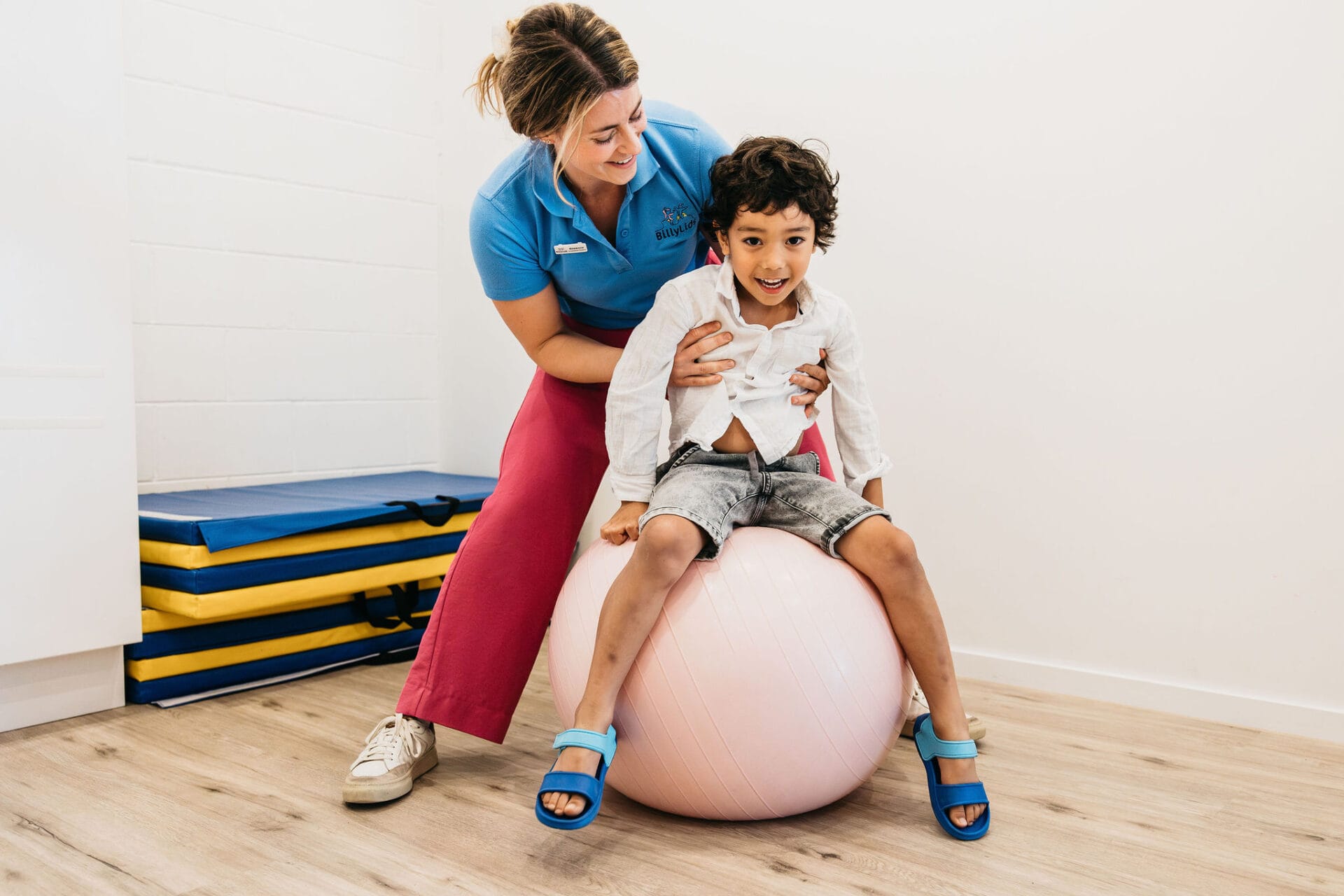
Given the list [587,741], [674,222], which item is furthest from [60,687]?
[674,222]

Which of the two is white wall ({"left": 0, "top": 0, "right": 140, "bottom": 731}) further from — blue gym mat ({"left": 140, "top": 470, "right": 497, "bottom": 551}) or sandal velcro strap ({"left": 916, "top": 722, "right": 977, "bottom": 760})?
sandal velcro strap ({"left": 916, "top": 722, "right": 977, "bottom": 760})

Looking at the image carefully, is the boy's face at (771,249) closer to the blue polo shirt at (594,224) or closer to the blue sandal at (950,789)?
the blue polo shirt at (594,224)

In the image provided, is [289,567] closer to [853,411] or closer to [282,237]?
[282,237]

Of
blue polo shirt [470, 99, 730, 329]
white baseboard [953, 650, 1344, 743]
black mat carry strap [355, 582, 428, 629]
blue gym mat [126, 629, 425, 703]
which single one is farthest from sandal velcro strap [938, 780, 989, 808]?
blue gym mat [126, 629, 425, 703]

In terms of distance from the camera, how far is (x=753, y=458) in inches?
69.4

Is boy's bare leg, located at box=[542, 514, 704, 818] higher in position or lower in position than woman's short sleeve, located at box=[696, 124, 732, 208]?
lower

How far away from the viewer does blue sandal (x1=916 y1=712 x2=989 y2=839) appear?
1604 millimetres

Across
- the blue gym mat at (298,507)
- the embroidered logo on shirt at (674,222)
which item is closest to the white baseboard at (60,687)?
the blue gym mat at (298,507)

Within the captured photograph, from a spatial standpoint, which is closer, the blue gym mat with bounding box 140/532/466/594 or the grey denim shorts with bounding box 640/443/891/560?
the grey denim shorts with bounding box 640/443/891/560

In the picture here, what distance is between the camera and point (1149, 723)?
2.20m

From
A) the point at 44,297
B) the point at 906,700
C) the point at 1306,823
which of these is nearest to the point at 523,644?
the point at 906,700

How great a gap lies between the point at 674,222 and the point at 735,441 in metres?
0.40

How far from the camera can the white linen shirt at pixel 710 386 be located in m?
1.75

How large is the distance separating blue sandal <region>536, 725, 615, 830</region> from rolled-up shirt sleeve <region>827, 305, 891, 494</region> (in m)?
0.65
